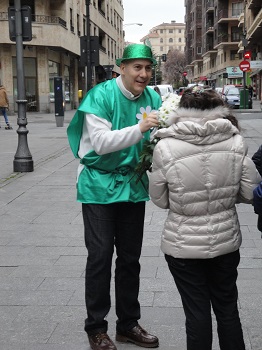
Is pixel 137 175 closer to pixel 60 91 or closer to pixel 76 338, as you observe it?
pixel 76 338

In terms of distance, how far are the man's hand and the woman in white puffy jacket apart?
0.18m

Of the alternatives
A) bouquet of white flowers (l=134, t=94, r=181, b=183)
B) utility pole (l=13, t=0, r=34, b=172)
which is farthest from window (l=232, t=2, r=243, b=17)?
bouquet of white flowers (l=134, t=94, r=181, b=183)

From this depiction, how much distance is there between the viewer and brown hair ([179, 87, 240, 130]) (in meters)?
2.70

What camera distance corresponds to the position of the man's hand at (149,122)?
9.50ft

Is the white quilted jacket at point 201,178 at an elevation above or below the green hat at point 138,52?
below

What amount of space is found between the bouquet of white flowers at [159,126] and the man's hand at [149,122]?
30mm

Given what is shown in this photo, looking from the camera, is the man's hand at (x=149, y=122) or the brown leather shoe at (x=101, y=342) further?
the brown leather shoe at (x=101, y=342)

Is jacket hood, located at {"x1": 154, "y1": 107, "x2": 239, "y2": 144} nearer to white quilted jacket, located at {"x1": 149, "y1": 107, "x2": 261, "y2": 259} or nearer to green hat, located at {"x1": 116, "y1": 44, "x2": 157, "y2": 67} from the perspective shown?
white quilted jacket, located at {"x1": 149, "y1": 107, "x2": 261, "y2": 259}

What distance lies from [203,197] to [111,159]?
692 mm

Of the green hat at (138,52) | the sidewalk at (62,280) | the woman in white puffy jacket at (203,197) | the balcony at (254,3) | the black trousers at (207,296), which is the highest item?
the balcony at (254,3)

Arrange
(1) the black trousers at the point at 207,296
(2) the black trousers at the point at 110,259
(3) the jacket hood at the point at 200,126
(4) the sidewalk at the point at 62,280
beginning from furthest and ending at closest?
1. (4) the sidewalk at the point at 62,280
2. (2) the black trousers at the point at 110,259
3. (1) the black trousers at the point at 207,296
4. (3) the jacket hood at the point at 200,126

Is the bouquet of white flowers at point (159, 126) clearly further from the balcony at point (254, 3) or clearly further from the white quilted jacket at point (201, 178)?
the balcony at point (254, 3)

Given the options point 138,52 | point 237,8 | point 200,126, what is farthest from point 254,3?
point 200,126

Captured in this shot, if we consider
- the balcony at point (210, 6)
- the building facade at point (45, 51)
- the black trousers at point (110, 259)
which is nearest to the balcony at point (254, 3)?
the building facade at point (45, 51)
